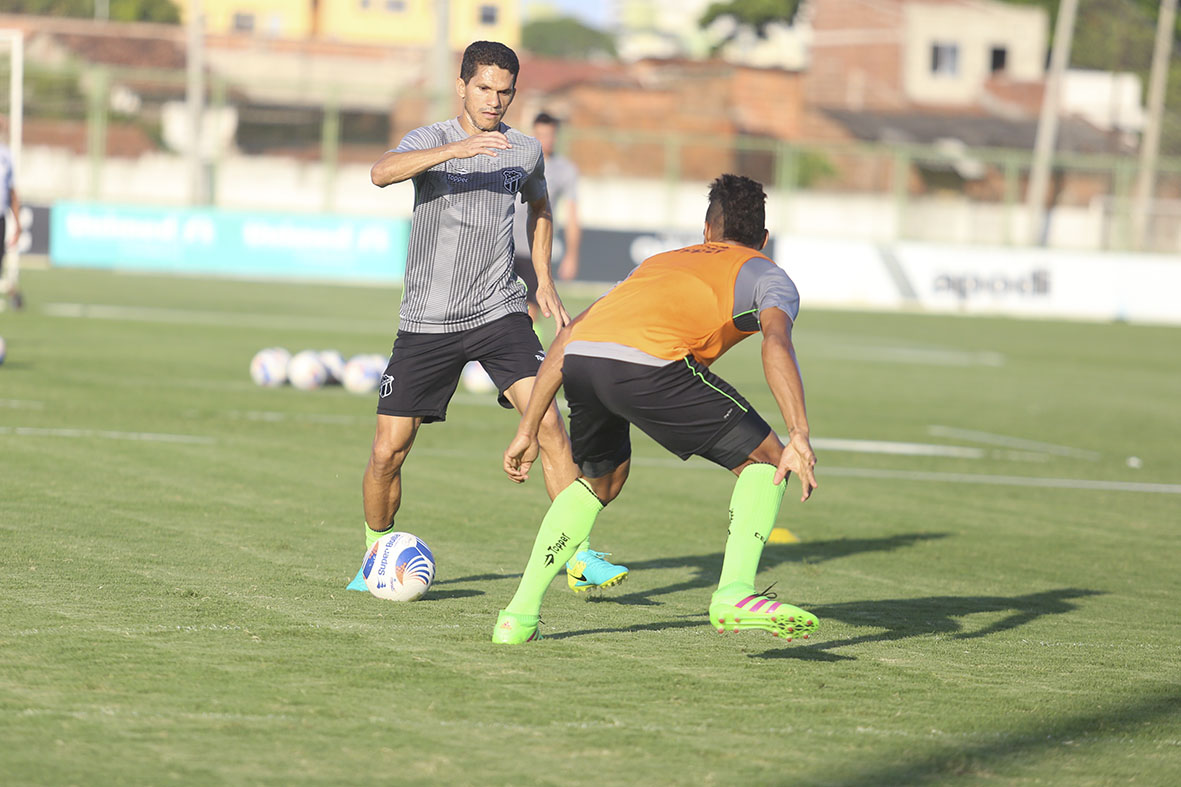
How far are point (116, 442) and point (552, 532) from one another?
5.67 meters

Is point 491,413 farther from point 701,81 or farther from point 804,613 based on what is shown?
point 701,81

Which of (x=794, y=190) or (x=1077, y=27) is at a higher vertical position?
(x=1077, y=27)

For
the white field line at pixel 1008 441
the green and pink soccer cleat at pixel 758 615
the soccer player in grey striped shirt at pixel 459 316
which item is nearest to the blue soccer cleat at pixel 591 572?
→ the soccer player in grey striped shirt at pixel 459 316

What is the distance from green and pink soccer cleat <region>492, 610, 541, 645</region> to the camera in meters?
5.45

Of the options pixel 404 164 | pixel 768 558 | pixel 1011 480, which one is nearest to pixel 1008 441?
pixel 1011 480

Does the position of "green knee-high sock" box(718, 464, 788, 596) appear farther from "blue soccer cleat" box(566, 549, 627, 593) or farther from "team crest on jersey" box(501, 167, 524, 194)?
"team crest on jersey" box(501, 167, 524, 194)

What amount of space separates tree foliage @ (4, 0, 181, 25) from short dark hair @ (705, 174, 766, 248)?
79.3 meters

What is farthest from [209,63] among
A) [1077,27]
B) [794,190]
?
[1077,27]

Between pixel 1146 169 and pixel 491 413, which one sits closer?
pixel 491 413

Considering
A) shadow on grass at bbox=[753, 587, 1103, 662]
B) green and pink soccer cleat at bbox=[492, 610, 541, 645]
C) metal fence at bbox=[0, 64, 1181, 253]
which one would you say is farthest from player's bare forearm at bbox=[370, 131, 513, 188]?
metal fence at bbox=[0, 64, 1181, 253]

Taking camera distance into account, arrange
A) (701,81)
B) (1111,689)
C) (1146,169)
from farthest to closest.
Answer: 1. (701,81)
2. (1146,169)
3. (1111,689)

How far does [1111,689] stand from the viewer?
17.6ft

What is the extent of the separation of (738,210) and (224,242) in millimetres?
26593

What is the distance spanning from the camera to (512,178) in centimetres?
667
